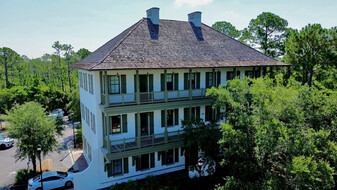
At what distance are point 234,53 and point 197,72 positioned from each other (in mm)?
4839

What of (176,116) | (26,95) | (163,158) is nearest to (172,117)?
(176,116)

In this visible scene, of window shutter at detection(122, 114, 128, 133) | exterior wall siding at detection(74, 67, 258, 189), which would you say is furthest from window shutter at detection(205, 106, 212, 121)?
window shutter at detection(122, 114, 128, 133)

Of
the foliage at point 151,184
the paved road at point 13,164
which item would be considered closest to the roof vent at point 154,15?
the foliage at point 151,184

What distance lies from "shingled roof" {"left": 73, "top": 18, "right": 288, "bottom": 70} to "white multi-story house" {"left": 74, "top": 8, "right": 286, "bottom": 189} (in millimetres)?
78

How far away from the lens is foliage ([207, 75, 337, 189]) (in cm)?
1019

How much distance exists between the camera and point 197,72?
19.4 metres

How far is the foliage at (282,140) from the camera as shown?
10.2 m

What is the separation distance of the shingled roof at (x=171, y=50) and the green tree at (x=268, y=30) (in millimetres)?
12673

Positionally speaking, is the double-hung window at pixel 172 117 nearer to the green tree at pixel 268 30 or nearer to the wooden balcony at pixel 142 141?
the wooden balcony at pixel 142 141

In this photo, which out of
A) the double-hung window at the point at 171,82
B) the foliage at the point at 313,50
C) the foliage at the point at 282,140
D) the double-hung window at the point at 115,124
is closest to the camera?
the foliage at the point at 282,140

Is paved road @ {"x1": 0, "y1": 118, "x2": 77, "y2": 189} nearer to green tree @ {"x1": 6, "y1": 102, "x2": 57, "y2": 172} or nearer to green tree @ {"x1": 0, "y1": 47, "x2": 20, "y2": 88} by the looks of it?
green tree @ {"x1": 6, "y1": 102, "x2": 57, "y2": 172}

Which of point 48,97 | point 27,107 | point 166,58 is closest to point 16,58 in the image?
point 48,97

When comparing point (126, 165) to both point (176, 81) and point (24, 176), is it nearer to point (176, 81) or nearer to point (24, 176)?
point (176, 81)

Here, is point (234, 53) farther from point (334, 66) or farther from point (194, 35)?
point (334, 66)
